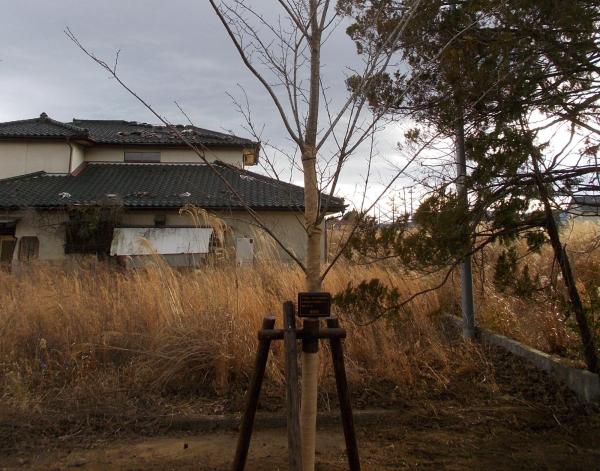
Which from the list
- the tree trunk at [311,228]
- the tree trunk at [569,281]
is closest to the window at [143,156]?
the tree trunk at [569,281]

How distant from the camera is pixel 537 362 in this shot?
16.7ft

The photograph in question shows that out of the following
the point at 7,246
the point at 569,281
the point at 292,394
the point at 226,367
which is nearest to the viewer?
the point at 292,394

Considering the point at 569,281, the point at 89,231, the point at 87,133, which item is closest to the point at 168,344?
the point at 569,281

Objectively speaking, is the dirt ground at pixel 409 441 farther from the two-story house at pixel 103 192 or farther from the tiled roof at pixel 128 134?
the tiled roof at pixel 128 134

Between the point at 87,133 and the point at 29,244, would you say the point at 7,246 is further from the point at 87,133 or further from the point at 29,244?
the point at 87,133

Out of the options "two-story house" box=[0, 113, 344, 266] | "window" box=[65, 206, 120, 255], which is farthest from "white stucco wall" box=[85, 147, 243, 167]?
"window" box=[65, 206, 120, 255]

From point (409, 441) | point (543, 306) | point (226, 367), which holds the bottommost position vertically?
point (409, 441)

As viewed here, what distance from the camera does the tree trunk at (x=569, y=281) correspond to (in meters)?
4.03

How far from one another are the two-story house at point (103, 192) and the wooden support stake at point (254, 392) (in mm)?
11370

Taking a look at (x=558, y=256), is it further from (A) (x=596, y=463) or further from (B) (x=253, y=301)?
(B) (x=253, y=301)

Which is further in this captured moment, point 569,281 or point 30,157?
point 30,157

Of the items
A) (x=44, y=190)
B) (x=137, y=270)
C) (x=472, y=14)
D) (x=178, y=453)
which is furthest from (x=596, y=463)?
(x=44, y=190)

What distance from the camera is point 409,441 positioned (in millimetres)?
3871

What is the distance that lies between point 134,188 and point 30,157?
191 inches
